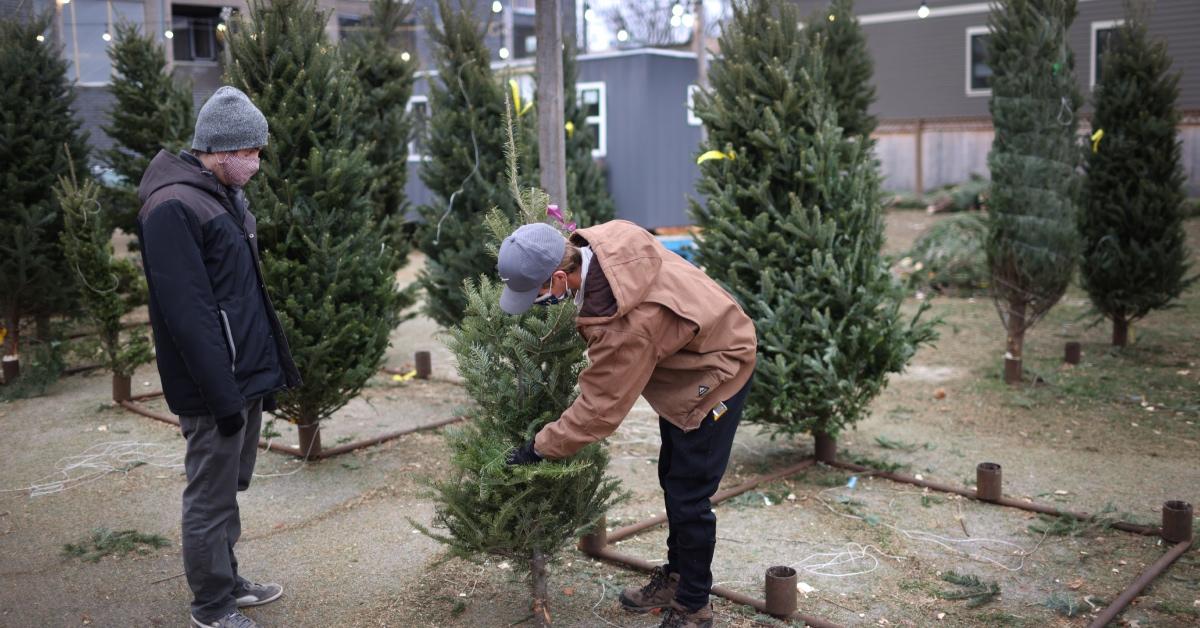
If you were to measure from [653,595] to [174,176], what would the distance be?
2647 mm

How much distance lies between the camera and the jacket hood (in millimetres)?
3877

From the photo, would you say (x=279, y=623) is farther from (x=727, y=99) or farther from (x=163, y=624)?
(x=727, y=99)

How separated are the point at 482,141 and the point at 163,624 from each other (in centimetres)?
532

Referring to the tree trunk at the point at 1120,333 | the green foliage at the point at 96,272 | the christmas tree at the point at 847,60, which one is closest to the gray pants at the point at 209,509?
the green foliage at the point at 96,272

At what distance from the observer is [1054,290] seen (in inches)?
338

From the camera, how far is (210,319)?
3.73 meters

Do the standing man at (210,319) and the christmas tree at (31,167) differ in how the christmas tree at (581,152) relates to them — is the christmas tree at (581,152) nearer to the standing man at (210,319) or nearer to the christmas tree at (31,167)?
the christmas tree at (31,167)

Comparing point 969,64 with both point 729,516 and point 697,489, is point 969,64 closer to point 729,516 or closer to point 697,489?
point 729,516

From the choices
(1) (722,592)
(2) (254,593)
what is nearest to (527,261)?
(1) (722,592)

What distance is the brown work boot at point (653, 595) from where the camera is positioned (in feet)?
14.2

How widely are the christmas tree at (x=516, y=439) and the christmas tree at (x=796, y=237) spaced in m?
2.22

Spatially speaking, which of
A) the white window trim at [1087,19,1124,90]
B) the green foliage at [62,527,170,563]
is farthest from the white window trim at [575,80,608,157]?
the green foliage at [62,527,170,563]

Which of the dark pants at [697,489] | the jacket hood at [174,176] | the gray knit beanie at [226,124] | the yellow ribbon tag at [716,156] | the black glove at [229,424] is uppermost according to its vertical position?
the gray knit beanie at [226,124]

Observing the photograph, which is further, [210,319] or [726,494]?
[726,494]
